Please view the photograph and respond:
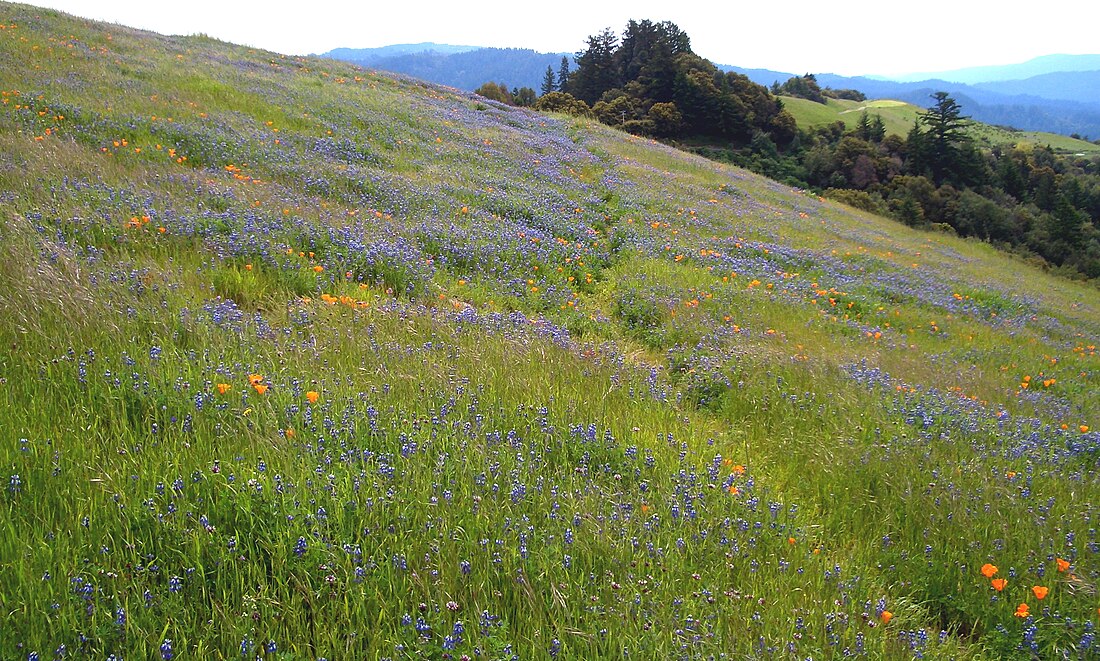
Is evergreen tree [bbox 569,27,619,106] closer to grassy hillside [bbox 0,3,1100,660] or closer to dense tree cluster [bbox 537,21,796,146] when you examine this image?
dense tree cluster [bbox 537,21,796,146]

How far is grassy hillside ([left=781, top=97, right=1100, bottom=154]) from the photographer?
7956 centimetres

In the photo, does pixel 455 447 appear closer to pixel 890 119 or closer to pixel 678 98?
pixel 678 98

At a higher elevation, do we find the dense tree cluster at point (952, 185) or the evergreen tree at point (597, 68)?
the evergreen tree at point (597, 68)

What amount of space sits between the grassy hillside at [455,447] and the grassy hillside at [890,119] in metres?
73.7

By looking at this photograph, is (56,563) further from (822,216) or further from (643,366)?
(822,216)

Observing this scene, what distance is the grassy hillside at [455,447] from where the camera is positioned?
7.34 ft

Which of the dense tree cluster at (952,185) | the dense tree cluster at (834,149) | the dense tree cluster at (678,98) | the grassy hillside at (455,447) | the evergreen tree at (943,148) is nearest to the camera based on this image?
the grassy hillside at (455,447)

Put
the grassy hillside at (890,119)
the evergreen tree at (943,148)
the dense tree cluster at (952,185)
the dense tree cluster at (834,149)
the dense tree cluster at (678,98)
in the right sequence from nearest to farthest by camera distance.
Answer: the dense tree cluster at (952,185) < the dense tree cluster at (834,149) < the dense tree cluster at (678,98) < the evergreen tree at (943,148) < the grassy hillside at (890,119)

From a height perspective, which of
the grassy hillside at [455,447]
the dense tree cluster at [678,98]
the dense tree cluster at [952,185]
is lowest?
the grassy hillside at [455,447]

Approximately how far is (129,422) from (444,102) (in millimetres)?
26503

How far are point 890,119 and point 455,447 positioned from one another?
4596 inches

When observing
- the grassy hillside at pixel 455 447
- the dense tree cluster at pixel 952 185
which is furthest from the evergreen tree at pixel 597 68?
the grassy hillside at pixel 455 447

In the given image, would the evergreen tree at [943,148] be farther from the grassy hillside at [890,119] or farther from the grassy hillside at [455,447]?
the grassy hillside at [455,447]

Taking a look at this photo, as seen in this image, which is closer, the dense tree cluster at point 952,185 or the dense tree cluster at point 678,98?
the dense tree cluster at point 952,185
